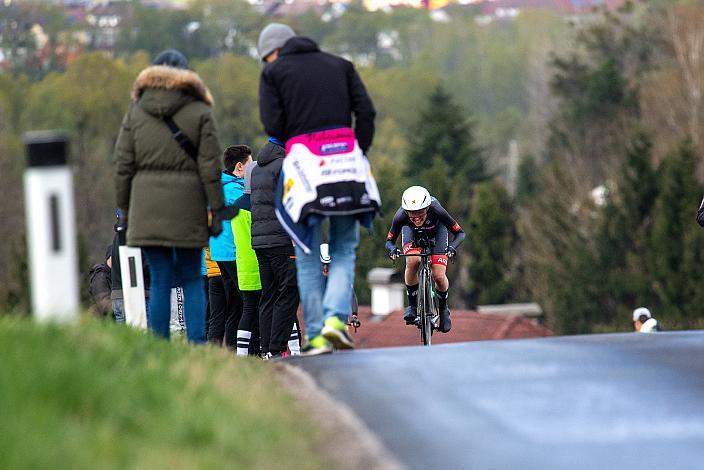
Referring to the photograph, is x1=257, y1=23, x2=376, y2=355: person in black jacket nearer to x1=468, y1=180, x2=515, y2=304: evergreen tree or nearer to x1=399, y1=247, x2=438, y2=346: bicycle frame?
x1=399, y1=247, x2=438, y2=346: bicycle frame

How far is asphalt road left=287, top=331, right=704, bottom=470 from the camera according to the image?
7.54 meters

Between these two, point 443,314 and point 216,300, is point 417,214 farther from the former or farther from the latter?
point 216,300

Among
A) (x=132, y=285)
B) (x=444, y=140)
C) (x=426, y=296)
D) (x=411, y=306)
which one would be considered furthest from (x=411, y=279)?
(x=444, y=140)

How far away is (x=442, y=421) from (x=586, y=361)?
213 centimetres

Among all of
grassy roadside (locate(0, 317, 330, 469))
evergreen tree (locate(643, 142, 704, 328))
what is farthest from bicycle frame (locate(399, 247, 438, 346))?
evergreen tree (locate(643, 142, 704, 328))

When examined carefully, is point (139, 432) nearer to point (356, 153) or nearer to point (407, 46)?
point (356, 153)

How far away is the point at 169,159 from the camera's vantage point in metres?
10.3

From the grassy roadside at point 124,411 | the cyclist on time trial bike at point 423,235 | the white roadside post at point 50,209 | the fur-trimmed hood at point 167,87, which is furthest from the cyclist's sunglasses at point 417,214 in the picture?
the white roadside post at point 50,209

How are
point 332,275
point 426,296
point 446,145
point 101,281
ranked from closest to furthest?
1. point 332,275
2. point 101,281
3. point 426,296
4. point 446,145

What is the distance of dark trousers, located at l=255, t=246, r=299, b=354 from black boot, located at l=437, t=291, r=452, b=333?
2962 mm

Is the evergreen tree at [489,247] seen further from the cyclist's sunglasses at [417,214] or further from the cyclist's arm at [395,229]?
the cyclist's sunglasses at [417,214]

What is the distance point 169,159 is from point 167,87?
15.8 inches

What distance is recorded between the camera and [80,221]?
297ft

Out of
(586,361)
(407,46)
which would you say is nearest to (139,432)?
(586,361)
